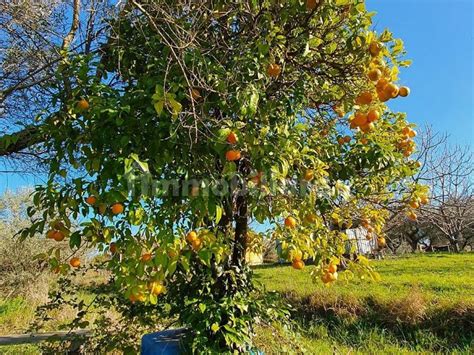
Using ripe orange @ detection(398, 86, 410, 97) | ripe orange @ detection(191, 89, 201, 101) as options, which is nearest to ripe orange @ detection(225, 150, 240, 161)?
ripe orange @ detection(191, 89, 201, 101)

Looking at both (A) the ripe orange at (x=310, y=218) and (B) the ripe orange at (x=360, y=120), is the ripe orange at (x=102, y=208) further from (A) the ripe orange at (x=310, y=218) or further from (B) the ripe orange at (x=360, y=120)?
(B) the ripe orange at (x=360, y=120)

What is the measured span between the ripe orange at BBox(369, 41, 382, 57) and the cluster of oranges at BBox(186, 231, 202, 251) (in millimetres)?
1071

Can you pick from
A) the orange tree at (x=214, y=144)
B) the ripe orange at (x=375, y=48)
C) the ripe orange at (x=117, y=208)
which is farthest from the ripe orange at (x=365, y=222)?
the ripe orange at (x=117, y=208)

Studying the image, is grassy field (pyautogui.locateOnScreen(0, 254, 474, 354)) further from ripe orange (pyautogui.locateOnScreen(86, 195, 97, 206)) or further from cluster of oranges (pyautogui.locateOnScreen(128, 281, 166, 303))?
ripe orange (pyautogui.locateOnScreen(86, 195, 97, 206))

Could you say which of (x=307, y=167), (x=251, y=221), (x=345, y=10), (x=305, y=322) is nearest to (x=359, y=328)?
(x=305, y=322)

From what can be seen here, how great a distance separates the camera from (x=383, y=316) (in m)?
5.16

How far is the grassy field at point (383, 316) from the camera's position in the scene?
422 cm

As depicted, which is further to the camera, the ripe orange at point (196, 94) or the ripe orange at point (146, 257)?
the ripe orange at point (196, 94)

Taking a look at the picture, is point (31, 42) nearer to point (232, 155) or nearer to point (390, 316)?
point (232, 155)

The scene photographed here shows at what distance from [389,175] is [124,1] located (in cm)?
175

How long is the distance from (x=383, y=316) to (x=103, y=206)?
4822 millimetres

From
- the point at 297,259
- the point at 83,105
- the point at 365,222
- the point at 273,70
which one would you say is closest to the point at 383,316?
the point at 365,222

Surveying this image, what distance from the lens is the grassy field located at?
13.8ft

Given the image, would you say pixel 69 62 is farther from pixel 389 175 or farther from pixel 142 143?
pixel 389 175
